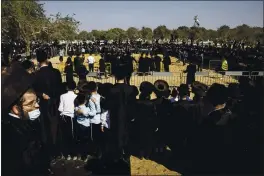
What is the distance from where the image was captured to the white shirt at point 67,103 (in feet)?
21.4

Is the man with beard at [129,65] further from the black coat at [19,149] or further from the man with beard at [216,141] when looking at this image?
the man with beard at [216,141]

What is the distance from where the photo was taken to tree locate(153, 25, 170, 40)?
91750 millimetres

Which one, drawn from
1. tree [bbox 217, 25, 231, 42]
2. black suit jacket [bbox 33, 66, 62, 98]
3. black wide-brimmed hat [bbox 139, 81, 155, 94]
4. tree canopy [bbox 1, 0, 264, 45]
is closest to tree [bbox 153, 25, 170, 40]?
tree [bbox 217, 25, 231, 42]

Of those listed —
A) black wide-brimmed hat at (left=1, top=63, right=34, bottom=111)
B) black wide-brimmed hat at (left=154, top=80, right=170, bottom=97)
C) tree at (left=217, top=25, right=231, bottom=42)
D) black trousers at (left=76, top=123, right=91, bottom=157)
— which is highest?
tree at (left=217, top=25, right=231, bottom=42)

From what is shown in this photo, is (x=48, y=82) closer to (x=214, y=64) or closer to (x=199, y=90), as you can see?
(x=199, y=90)

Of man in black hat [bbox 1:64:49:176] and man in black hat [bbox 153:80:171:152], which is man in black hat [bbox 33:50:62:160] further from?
man in black hat [bbox 153:80:171:152]

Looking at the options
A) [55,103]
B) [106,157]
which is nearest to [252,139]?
[106,157]

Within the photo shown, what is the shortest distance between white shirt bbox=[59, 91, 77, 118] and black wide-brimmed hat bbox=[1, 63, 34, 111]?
7.37 ft

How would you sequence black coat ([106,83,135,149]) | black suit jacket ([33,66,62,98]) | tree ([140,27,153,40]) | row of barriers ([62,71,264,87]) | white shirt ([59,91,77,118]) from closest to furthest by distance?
black coat ([106,83,135,149]) → black suit jacket ([33,66,62,98]) → white shirt ([59,91,77,118]) → row of barriers ([62,71,264,87]) → tree ([140,27,153,40])

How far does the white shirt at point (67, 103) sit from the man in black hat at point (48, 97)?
195 mm

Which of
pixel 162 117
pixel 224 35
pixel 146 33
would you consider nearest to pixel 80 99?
pixel 162 117

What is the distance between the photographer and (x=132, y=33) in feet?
311

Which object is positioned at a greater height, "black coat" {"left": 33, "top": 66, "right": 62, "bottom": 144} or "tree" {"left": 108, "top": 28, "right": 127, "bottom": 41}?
"tree" {"left": 108, "top": 28, "right": 127, "bottom": 41}

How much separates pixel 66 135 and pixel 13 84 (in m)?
3.06
